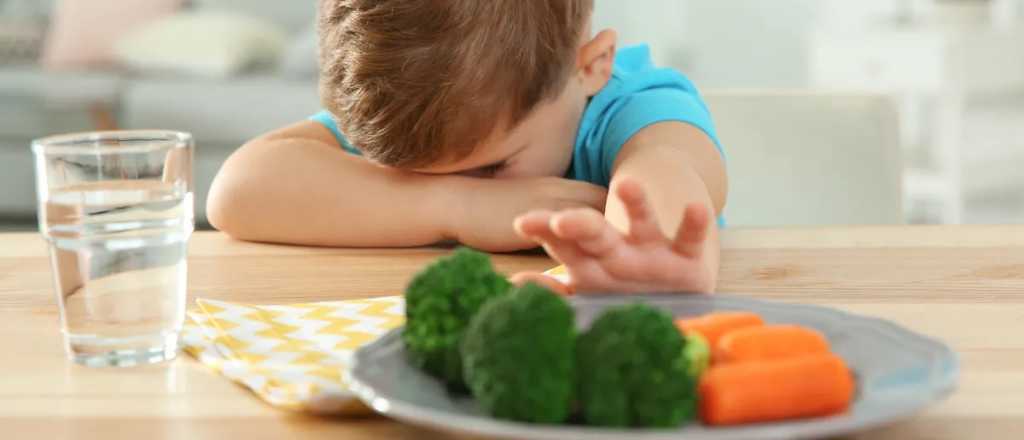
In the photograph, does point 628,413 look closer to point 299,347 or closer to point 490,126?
point 299,347

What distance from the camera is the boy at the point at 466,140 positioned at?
2.97ft

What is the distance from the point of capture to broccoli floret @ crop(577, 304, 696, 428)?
0.42 metres

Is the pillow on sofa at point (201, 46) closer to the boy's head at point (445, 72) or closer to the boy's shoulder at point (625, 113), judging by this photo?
the boy's shoulder at point (625, 113)

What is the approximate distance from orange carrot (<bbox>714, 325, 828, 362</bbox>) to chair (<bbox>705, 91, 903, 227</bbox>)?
90 cm

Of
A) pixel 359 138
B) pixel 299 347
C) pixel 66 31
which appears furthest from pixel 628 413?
pixel 66 31

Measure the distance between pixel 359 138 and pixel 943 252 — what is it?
1.49 feet

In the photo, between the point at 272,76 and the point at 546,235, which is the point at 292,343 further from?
the point at 272,76

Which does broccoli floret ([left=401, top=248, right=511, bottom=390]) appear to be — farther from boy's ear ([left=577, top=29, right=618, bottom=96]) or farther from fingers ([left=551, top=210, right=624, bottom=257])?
boy's ear ([left=577, top=29, right=618, bottom=96])

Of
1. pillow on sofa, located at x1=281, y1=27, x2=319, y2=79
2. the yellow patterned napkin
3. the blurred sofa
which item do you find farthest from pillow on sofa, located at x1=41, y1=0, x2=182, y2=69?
the yellow patterned napkin

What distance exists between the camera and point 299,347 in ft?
2.03

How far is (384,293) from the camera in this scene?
0.79 metres

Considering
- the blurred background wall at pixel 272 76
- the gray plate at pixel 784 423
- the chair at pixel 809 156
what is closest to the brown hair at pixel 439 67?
the gray plate at pixel 784 423

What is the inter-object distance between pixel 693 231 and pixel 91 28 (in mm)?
3763

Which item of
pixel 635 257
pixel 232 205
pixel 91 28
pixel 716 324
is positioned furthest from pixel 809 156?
pixel 91 28
